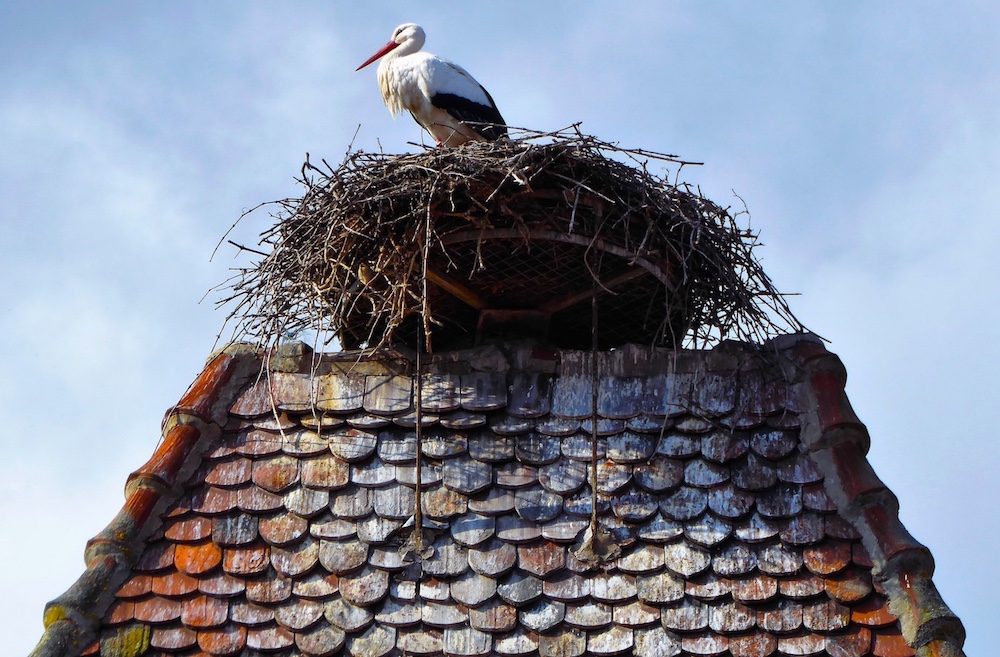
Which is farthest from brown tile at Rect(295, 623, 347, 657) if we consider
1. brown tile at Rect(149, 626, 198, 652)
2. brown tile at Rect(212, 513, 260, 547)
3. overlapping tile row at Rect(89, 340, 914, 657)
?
brown tile at Rect(212, 513, 260, 547)

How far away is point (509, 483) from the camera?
5.29 metres

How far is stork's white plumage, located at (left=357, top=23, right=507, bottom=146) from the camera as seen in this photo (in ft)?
26.8

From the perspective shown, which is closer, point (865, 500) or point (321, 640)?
point (321, 640)

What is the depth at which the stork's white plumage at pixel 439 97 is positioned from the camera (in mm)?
8164

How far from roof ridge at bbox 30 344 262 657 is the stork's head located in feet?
12.2

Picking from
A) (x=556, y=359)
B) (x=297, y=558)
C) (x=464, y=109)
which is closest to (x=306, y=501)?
(x=297, y=558)

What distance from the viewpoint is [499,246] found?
5.79 metres

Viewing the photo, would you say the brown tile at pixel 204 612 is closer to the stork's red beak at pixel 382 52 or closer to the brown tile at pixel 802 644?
the brown tile at pixel 802 644

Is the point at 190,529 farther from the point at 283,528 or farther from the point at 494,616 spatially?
the point at 494,616

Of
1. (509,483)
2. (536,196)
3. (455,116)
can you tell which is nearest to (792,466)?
(509,483)

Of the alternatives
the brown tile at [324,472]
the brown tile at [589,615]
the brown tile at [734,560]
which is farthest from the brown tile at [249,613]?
the brown tile at [734,560]

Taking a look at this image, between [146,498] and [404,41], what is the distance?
4623 mm

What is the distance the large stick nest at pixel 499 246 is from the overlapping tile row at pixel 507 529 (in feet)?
1.04

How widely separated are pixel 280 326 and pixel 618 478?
152 cm
